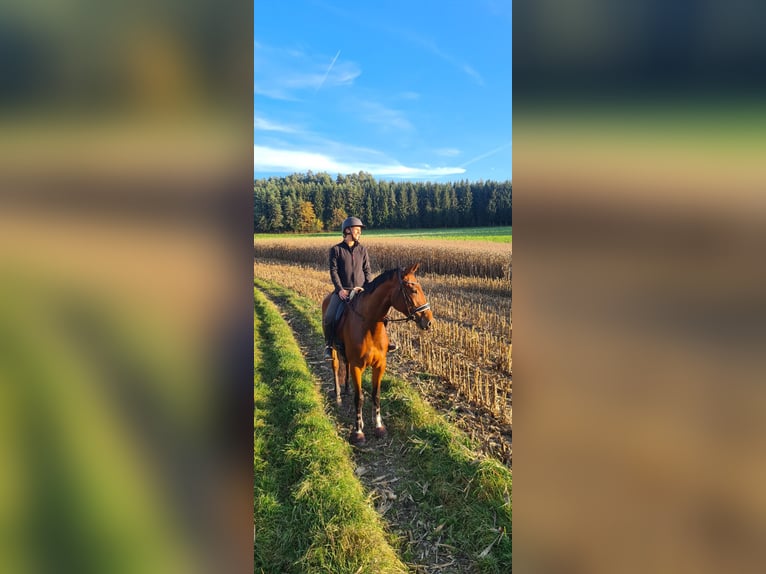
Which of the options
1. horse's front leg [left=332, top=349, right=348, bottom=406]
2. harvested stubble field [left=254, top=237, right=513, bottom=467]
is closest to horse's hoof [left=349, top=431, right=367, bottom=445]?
horse's front leg [left=332, top=349, right=348, bottom=406]

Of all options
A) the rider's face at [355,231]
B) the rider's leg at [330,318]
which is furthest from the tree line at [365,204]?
the rider's leg at [330,318]

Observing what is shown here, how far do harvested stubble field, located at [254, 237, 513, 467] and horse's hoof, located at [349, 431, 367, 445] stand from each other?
0.86 m

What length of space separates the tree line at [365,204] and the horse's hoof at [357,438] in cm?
226

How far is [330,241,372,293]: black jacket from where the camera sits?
418cm

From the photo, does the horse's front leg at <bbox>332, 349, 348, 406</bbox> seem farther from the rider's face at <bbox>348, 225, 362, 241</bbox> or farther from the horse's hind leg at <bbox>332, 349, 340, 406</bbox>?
the rider's face at <bbox>348, 225, 362, 241</bbox>

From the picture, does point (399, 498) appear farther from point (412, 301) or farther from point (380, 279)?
point (380, 279)

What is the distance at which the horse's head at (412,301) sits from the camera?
324cm

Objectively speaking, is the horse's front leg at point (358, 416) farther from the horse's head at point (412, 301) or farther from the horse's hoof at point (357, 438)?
the horse's head at point (412, 301)
